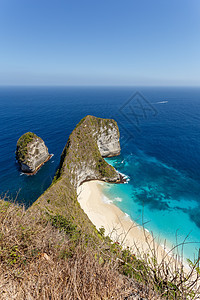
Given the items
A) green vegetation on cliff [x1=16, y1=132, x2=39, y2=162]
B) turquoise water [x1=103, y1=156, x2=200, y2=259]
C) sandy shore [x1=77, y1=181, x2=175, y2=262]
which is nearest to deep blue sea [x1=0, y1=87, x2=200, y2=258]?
turquoise water [x1=103, y1=156, x2=200, y2=259]

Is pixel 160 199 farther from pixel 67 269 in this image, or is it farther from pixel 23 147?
pixel 23 147

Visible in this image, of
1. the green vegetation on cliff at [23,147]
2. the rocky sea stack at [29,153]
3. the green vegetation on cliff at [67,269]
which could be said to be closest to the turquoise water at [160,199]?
the green vegetation on cliff at [67,269]

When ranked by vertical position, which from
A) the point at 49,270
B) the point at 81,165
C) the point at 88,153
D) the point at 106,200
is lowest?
the point at 106,200

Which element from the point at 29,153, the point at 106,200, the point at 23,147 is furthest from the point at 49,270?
the point at 23,147

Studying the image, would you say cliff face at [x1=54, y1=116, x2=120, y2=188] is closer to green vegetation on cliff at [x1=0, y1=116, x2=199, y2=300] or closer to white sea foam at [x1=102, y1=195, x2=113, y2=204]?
white sea foam at [x1=102, y1=195, x2=113, y2=204]

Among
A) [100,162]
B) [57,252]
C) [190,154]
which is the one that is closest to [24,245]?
[57,252]
